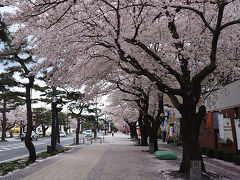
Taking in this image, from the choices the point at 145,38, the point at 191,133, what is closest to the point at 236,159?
the point at 191,133

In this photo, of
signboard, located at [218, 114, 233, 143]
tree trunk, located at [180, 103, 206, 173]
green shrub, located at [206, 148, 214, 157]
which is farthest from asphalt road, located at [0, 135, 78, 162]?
signboard, located at [218, 114, 233, 143]

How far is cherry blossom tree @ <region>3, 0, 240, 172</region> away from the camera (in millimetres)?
7238

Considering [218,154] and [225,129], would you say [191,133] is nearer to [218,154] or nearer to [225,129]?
[225,129]

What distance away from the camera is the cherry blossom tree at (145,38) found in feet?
23.7

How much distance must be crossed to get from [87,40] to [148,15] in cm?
246

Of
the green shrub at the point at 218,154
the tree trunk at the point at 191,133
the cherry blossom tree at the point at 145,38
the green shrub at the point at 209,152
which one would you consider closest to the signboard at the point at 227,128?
the green shrub at the point at 218,154

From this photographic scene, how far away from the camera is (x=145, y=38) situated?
405 inches

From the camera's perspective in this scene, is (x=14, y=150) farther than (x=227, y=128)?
Yes

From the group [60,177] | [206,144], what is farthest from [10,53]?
[206,144]

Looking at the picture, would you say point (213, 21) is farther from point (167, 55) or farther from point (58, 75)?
point (58, 75)

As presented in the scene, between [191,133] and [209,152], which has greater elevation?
[191,133]

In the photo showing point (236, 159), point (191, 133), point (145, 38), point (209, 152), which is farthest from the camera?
point (209, 152)

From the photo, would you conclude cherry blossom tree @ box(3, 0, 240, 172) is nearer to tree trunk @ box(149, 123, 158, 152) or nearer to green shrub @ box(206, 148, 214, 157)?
tree trunk @ box(149, 123, 158, 152)

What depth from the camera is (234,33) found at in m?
10.0
